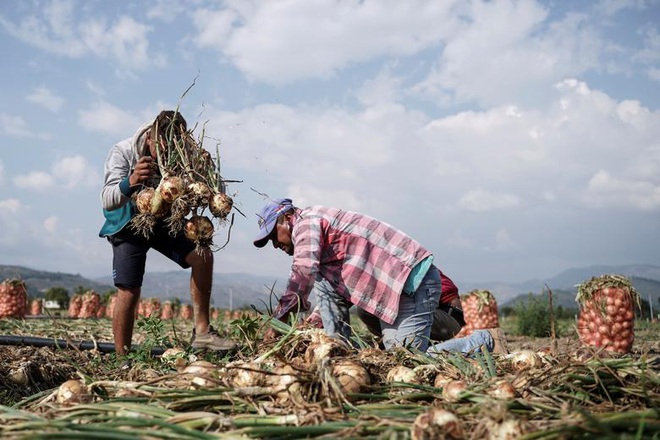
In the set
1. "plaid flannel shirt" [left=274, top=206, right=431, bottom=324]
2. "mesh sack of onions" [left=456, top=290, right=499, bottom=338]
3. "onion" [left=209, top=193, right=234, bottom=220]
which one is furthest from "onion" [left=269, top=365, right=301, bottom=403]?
"mesh sack of onions" [left=456, top=290, right=499, bottom=338]

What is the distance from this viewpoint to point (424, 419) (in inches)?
68.0

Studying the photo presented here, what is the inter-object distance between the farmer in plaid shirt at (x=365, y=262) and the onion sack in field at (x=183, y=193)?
417mm

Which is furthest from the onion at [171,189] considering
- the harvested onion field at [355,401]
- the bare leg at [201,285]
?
the harvested onion field at [355,401]

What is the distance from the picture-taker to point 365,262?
3.99 metres

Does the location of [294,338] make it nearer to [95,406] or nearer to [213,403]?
[213,403]

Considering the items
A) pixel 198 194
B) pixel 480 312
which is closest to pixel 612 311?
pixel 480 312

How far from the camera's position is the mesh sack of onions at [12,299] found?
34.5ft

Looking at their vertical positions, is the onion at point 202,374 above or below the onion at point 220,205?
below

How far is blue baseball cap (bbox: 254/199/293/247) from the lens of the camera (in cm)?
391

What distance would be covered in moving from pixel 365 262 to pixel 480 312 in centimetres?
600

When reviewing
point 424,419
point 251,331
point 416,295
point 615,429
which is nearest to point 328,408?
point 424,419

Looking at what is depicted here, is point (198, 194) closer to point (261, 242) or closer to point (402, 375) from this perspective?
point (261, 242)

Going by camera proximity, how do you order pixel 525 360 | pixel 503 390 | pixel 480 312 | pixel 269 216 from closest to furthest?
pixel 503 390 < pixel 525 360 < pixel 269 216 < pixel 480 312

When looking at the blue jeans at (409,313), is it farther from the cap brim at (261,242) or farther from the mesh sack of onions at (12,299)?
the mesh sack of onions at (12,299)
